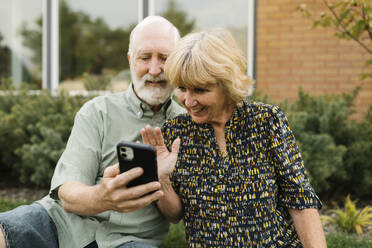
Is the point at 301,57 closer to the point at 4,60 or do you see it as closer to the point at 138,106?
the point at 138,106

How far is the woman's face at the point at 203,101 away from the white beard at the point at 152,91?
0.32 metres

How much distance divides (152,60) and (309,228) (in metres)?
1.12

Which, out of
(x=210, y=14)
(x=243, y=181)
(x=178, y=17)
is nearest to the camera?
(x=243, y=181)

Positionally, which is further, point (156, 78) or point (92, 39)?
point (92, 39)

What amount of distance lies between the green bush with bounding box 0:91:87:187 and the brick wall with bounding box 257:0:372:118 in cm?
276

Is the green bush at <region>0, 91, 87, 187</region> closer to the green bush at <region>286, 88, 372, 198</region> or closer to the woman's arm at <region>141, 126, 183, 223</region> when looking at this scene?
the green bush at <region>286, 88, 372, 198</region>

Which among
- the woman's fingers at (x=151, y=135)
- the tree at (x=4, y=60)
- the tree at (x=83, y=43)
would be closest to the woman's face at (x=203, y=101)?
the woman's fingers at (x=151, y=135)

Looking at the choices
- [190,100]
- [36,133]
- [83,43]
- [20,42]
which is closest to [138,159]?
[190,100]

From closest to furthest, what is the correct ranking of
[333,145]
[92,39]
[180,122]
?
[180,122] → [333,145] → [92,39]

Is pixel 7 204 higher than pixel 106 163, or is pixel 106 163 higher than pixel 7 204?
pixel 106 163

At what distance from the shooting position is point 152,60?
2.25m

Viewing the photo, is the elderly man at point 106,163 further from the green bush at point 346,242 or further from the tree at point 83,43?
the tree at point 83,43

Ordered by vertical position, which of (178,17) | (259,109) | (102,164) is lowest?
(102,164)

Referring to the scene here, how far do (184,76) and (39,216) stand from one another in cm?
114
